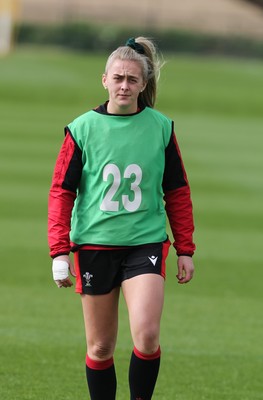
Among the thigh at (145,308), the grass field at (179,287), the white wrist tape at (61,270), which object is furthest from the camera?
the grass field at (179,287)

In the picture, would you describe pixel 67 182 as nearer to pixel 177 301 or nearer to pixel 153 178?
pixel 153 178

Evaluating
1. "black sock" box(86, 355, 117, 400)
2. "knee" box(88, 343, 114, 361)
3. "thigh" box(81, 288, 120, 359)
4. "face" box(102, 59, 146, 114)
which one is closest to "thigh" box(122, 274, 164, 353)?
"thigh" box(81, 288, 120, 359)

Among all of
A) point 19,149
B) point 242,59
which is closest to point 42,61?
point 242,59

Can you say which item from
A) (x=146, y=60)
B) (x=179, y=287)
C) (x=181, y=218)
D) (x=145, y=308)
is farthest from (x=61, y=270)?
(x=179, y=287)

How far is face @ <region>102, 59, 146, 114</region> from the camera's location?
6.26 metres

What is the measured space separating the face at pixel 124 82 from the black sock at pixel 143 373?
135 centimetres

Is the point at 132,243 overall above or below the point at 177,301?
above

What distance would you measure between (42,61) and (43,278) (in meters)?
34.8

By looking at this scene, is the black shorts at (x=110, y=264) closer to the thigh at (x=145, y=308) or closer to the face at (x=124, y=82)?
the thigh at (x=145, y=308)

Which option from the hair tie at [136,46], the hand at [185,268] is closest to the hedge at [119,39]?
the hair tie at [136,46]

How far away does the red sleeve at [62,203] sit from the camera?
619 cm

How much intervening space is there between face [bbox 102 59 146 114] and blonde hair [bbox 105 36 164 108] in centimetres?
3

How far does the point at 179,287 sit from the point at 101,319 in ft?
18.7

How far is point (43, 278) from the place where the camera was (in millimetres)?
12086
